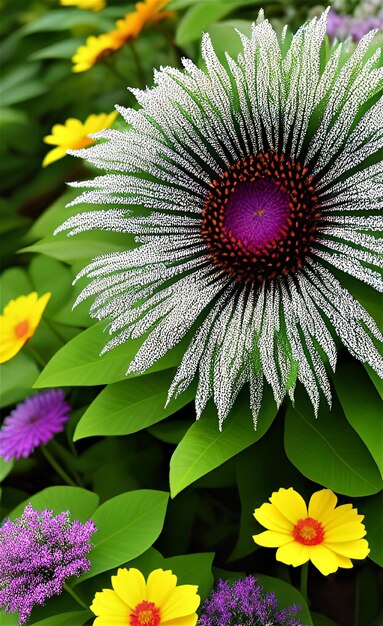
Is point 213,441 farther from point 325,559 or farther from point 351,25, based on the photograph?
point 351,25

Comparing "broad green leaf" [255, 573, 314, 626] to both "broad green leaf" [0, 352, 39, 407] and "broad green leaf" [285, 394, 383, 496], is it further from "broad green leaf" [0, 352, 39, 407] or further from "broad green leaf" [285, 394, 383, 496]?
"broad green leaf" [0, 352, 39, 407]

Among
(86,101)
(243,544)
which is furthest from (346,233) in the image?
(86,101)

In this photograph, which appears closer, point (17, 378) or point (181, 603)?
point (181, 603)

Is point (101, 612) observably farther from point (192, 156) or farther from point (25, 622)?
point (192, 156)

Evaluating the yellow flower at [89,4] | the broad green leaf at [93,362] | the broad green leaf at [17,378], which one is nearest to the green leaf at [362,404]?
the broad green leaf at [93,362]

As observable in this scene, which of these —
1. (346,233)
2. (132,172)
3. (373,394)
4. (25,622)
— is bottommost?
(25,622)

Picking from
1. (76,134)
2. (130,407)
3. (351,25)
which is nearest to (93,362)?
(130,407)

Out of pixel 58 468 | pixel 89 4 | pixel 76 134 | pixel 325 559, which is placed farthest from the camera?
pixel 89 4
